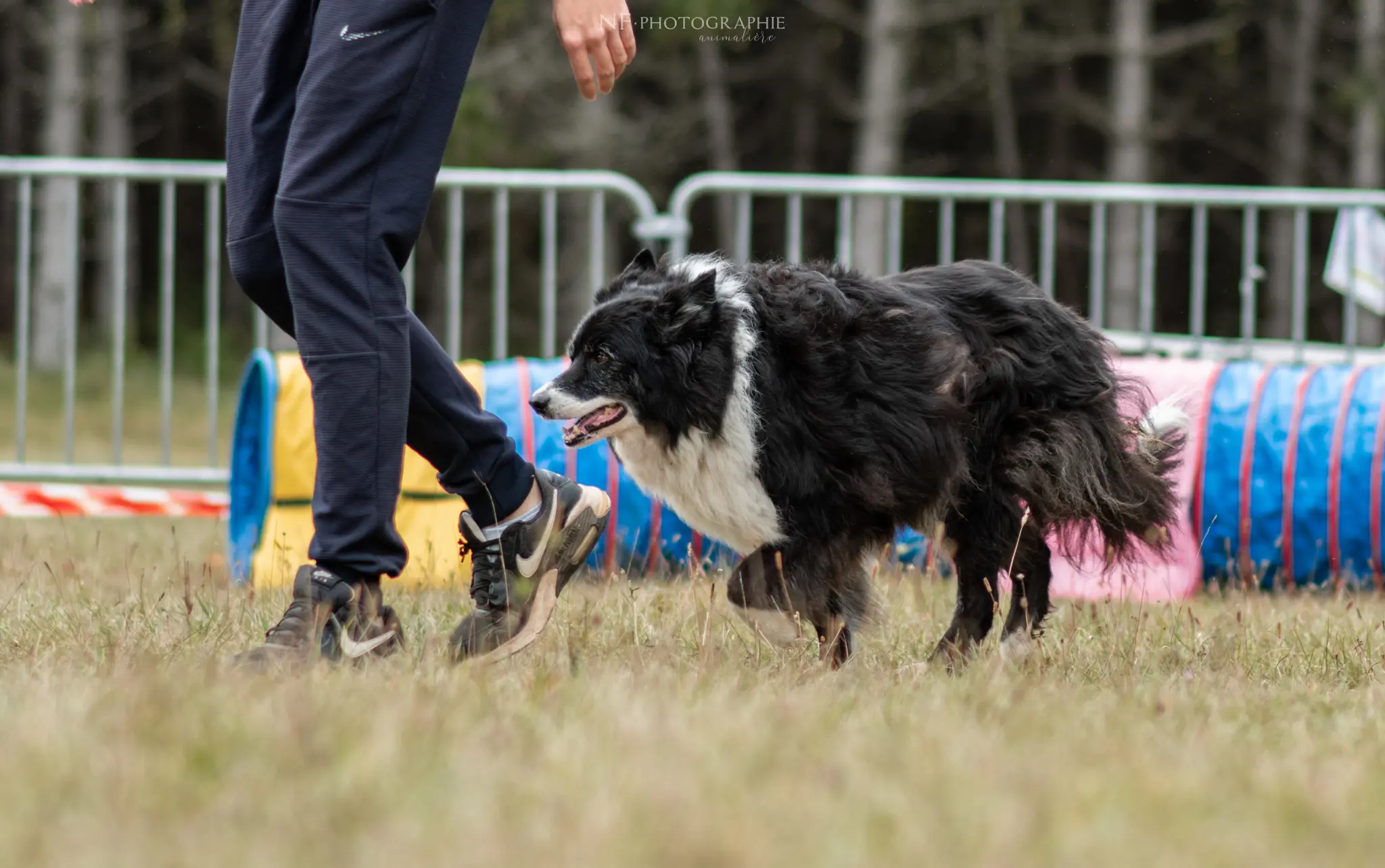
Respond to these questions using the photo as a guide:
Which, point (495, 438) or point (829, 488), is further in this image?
point (829, 488)

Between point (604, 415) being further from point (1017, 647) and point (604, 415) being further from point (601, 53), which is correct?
point (1017, 647)

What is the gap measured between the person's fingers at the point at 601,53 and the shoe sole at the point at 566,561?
0.89 metres

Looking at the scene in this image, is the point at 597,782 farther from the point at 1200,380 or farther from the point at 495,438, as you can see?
the point at 1200,380

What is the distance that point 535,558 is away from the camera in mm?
3139

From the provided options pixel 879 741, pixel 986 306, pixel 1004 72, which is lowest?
pixel 879 741

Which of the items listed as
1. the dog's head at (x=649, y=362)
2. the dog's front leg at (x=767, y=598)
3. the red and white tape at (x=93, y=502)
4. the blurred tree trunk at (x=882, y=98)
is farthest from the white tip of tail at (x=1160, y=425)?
the blurred tree trunk at (x=882, y=98)

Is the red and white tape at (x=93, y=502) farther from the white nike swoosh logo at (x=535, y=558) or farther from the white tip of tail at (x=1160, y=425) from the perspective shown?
the white tip of tail at (x=1160, y=425)

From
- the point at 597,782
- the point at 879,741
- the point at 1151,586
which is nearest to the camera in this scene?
the point at 597,782

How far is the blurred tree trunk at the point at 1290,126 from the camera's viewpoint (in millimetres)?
17828

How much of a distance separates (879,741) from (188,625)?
1.79m

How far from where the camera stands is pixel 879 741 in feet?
6.96

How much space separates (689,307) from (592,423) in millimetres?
376

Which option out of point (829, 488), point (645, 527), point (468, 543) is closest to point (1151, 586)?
point (645, 527)

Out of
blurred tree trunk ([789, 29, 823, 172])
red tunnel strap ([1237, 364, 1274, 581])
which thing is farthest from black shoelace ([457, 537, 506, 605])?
blurred tree trunk ([789, 29, 823, 172])
